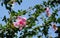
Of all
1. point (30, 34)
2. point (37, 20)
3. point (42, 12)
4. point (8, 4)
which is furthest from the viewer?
point (42, 12)

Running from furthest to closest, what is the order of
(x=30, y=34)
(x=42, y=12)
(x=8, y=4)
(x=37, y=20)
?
(x=42, y=12)
(x=37, y=20)
(x=30, y=34)
(x=8, y=4)

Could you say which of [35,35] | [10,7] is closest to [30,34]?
[35,35]

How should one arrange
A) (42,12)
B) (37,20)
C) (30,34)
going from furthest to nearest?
1. (42,12)
2. (37,20)
3. (30,34)

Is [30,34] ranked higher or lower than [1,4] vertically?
lower

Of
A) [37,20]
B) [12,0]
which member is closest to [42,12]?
[37,20]

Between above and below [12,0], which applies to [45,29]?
below

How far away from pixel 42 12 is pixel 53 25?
1.29 ft

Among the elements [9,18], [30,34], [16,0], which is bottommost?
[30,34]

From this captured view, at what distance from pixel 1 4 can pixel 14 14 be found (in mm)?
260

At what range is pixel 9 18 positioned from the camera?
2805 mm

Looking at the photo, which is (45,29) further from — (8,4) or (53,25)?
(8,4)

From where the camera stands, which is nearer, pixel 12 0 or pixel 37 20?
pixel 12 0

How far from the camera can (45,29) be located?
295cm

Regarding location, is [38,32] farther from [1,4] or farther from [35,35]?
[1,4]
